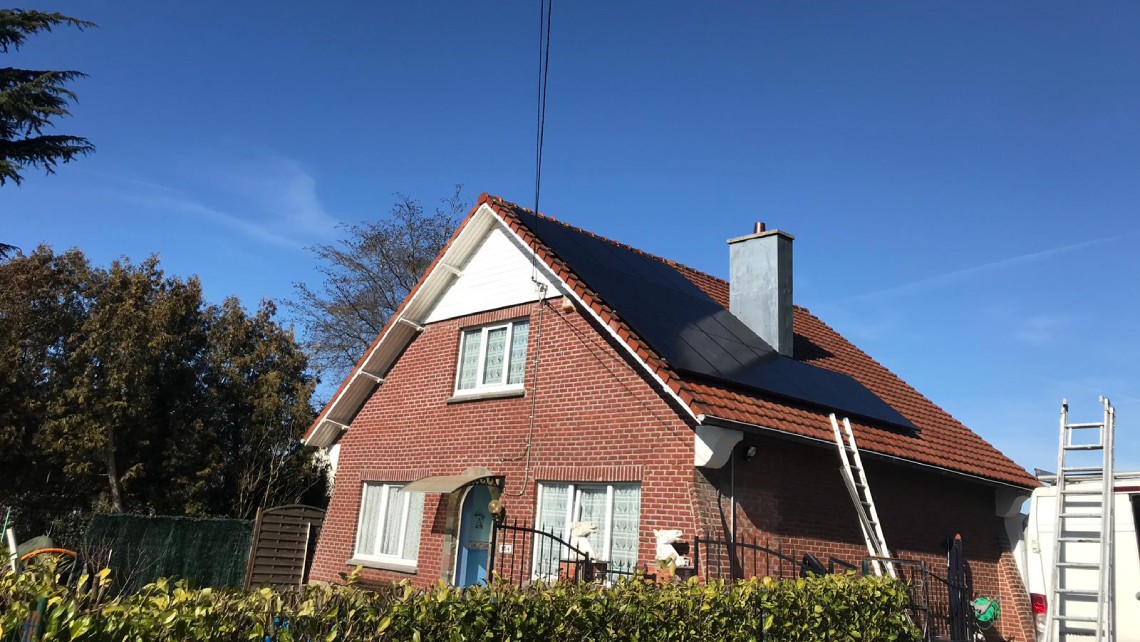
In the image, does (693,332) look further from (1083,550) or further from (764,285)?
(1083,550)

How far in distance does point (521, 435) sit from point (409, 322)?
4023mm

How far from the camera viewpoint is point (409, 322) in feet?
50.0

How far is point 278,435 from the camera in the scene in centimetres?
2458

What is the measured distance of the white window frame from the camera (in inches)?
544

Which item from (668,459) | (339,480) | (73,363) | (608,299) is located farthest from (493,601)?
(73,363)

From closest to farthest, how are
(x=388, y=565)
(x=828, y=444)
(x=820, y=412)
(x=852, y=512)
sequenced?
(x=828, y=444) < (x=852, y=512) < (x=820, y=412) < (x=388, y=565)

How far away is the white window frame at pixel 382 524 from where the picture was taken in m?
13.8

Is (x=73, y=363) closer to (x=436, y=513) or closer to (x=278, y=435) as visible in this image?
(x=278, y=435)

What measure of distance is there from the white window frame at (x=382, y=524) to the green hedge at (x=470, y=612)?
746 cm

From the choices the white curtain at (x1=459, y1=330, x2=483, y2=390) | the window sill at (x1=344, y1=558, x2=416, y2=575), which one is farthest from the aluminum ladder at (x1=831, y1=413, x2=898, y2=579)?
the window sill at (x1=344, y1=558, x2=416, y2=575)

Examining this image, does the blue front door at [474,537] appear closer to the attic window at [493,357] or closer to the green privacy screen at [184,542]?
the attic window at [493,357]

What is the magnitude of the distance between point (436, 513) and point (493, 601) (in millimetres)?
8195

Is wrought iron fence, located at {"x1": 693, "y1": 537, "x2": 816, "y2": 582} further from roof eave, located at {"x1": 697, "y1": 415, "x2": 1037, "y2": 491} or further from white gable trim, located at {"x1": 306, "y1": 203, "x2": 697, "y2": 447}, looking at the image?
white gable trim, located at {"x1": 306, "y1": 203, "x2": 697, "y2": 447}

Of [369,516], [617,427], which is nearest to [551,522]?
[617,427]
